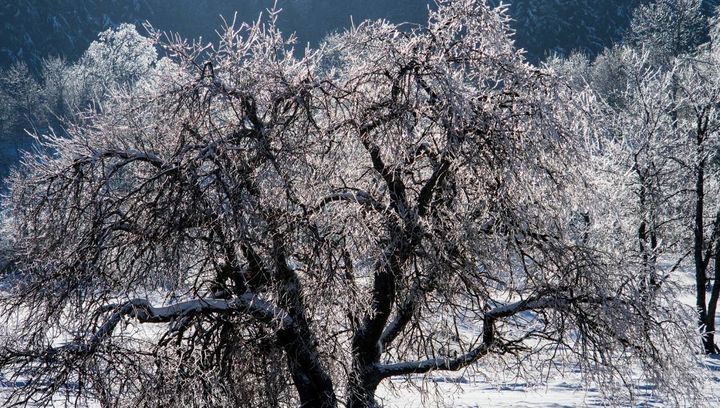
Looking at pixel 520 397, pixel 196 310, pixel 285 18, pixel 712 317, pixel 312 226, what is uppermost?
pixel 285 18

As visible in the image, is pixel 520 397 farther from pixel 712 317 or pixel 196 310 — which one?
pixel 712 317

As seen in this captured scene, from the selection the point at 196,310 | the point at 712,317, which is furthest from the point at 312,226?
the point at 712,317

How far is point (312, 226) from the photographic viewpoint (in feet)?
23.0

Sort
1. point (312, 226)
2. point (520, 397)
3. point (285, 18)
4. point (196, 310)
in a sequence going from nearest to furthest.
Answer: point (312, 226), point (196, 310), point (520, 397), point (285, 18)

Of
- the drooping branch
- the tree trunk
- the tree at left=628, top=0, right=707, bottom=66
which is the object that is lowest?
the drooping branch

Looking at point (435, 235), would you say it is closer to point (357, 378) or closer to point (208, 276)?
point (357, 378)

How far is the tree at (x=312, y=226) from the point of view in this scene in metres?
6.78

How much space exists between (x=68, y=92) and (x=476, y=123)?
69490mm

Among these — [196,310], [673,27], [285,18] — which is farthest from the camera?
[285,18]

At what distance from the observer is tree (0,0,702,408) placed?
22.2 ft

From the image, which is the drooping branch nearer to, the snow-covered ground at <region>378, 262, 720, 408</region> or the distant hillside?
the snow-covered ground at <region>378, 262, 720, 408</region>

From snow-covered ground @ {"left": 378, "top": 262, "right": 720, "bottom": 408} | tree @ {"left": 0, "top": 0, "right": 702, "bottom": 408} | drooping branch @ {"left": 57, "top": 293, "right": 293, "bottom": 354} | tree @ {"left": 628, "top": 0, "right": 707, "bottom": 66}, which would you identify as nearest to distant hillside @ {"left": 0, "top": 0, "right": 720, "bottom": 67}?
tree @ {"left": 628, "top": 0, "right": 707, "bottom": 66}

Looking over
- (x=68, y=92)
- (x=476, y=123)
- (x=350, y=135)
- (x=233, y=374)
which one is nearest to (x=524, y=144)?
(x=476, y=123)

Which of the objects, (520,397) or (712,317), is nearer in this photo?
(520,397)
